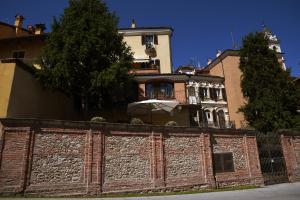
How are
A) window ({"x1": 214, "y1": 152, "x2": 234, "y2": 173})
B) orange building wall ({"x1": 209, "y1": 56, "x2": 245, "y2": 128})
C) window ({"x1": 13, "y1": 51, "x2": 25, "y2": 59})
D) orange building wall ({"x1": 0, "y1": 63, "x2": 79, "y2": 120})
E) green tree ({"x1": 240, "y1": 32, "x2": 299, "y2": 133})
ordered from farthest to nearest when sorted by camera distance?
orange building wall ({"x1": 209, "y1": 56, "x2": 245, "y2": 128}), green tree ({"x1": 240, "y1": 32, "x2": 299, "y2": 133}), window ({"x1": 13, "y1": 51, "x2": 25, "y2": 59}), window ({"x1": 214, "y1": 152, "x2": 234, "y2": 173}), orange building wall ({"x1": 0, "y1": 63, "x2": 79, "y2": 120})

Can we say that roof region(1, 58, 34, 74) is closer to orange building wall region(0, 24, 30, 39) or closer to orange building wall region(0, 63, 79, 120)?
orange building wall region(0, 63, 79, 120)

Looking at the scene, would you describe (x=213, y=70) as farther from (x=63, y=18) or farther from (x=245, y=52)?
(x=63, y=18)

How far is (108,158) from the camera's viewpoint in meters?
13.4

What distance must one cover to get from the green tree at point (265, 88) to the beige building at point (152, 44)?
937 centimetres

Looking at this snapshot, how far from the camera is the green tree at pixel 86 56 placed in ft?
59.8

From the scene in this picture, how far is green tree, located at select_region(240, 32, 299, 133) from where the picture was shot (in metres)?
24.4

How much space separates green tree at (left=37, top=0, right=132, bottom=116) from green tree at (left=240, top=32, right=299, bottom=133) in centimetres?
1423

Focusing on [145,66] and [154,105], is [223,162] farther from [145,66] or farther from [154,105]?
[145,66]

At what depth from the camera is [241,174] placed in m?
17.5

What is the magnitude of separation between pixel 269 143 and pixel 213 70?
879 inches

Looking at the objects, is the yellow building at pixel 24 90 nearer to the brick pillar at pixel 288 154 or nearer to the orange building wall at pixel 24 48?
the orange building wall at pixel 24 48

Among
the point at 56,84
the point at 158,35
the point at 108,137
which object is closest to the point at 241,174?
the point at 108,137

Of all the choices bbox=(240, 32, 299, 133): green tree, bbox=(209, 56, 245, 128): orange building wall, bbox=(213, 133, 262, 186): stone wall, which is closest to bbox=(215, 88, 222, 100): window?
bbox=(209, 56, 245, 128): orange building wall

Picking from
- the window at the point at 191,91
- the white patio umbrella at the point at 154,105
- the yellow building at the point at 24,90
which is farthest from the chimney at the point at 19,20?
the window at the point at 191,91
